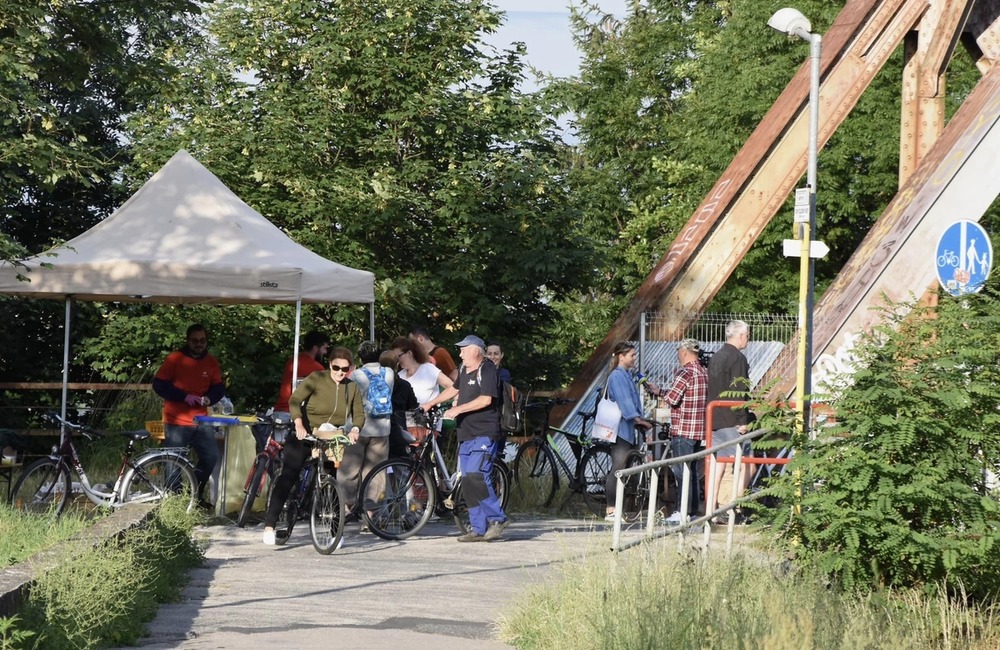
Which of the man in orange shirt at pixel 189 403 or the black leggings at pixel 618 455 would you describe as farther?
the black leggings at pixel 618 455

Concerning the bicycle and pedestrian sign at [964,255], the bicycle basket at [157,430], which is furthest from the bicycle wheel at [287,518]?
the bicycle and pedestrian sign at [964,255]

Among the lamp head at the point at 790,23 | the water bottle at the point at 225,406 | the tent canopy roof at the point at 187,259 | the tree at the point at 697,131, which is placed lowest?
the water bottle at the point at 225,406

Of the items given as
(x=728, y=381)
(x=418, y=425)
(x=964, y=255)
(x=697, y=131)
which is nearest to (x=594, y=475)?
(x=728, y=381)

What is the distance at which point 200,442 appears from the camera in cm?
1414

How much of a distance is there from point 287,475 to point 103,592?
4751mm

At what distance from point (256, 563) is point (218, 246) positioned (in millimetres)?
4162

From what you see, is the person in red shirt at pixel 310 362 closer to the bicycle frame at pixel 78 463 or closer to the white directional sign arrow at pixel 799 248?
the bicycle frame at pixel 78 463

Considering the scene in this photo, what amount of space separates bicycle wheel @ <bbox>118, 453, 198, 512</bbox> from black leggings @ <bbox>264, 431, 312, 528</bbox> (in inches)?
36.8

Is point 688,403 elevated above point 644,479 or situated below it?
above

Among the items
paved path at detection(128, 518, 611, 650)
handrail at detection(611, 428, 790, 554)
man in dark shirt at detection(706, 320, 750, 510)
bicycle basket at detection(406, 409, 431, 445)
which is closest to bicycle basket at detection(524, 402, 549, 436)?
man in dark shirt at detection(706, 320, 750, 510)

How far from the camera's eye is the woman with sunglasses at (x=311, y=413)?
12.4 meters

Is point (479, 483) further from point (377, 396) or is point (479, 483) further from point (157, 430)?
point (157, 430)

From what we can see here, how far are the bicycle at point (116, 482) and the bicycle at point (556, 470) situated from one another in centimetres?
410

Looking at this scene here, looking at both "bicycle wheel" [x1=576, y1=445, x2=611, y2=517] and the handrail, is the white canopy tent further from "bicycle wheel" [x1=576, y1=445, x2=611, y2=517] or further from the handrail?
the handrail
